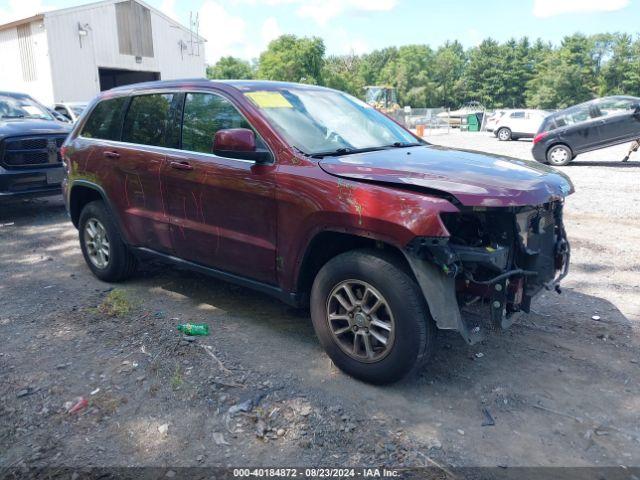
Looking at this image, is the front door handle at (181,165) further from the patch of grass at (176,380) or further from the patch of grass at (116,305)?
the patch of grass at (176,380)

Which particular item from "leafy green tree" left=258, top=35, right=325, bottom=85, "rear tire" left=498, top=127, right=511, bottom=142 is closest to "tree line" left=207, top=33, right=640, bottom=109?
"leafy green tree" left=258, top=35, right=325, bottom=85

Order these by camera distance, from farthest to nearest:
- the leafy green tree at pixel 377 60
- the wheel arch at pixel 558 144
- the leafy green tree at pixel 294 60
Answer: the leafy green tree at pixel 377 60, the leafy green tree at pixel 294 60, the wheel arch at pixel 558 144

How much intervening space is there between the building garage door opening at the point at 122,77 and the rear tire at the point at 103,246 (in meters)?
28.7

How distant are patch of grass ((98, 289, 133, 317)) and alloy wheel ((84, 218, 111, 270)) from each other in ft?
1.37

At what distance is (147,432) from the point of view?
3012mm

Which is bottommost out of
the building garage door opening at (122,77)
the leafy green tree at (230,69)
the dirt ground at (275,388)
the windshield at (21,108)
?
the dirt ground at (275,388)

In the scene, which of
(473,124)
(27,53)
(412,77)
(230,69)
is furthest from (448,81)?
(27,53)

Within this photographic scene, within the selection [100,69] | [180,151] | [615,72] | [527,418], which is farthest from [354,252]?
[615,72]

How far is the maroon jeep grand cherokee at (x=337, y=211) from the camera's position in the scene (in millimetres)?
3125

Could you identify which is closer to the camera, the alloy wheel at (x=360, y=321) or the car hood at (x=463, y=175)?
the car hood at (x=463, y=175)

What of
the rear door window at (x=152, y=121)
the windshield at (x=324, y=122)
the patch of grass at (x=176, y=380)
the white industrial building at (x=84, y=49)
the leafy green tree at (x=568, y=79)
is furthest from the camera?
the leafy green tree at (x=568, y=79)

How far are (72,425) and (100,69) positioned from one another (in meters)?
29.7

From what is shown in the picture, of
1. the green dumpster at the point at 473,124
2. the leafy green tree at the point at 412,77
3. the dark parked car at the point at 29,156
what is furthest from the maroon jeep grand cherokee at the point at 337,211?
Answer: the leafy green tree at the point at 412,77

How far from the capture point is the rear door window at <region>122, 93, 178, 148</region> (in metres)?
4.49
